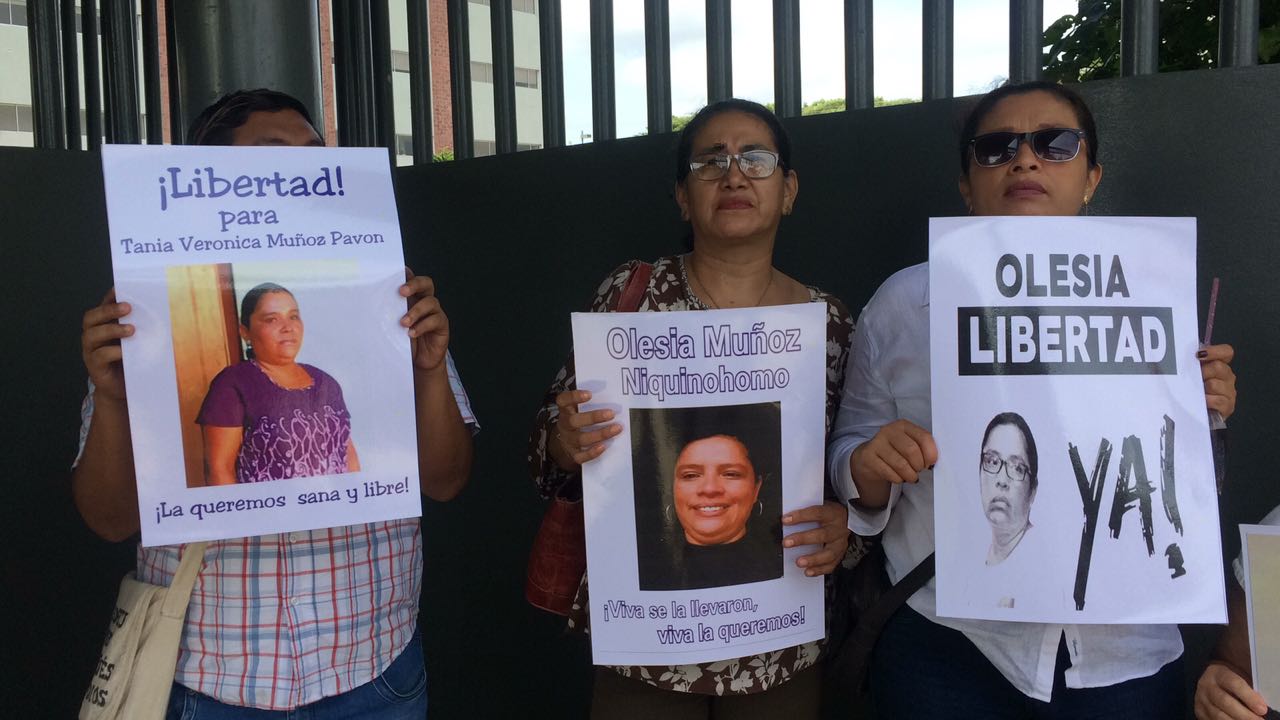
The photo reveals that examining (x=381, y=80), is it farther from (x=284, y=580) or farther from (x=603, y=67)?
(x=284, y=580)

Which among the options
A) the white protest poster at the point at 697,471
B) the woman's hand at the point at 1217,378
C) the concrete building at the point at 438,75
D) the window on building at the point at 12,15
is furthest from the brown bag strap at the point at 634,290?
the window on building at the point at 12,15

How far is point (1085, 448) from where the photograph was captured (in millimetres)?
1625

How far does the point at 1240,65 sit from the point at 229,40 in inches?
134

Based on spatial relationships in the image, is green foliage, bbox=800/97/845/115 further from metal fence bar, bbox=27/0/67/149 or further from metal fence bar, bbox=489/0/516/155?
metal fence bar, bbox=27/0/67/149

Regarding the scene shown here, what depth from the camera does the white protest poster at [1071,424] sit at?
1610 mm

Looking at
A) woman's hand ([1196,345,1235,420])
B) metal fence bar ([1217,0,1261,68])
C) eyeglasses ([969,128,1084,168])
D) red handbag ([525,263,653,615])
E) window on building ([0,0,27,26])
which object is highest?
window on building ([0,0,27,26])

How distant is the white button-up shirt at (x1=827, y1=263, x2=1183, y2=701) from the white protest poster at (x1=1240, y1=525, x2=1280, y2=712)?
0.14m

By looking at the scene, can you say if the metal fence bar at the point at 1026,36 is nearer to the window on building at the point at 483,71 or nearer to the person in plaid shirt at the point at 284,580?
the person in plaid shirt at the point at 284,580

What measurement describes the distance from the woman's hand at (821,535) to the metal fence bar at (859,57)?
1459mm

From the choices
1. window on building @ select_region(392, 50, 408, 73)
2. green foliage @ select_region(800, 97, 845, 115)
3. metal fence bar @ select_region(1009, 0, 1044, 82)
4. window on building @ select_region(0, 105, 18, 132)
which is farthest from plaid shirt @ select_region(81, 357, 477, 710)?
window on building @ select_region(0, 105, 18, 132)

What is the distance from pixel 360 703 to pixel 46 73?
13.7ft

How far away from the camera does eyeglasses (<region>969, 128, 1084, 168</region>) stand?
1.80 m

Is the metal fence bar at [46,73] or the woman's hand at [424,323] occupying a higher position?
the metal fence bar at [46,73]

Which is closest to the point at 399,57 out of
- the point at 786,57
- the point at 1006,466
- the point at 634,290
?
the point at 786,57
